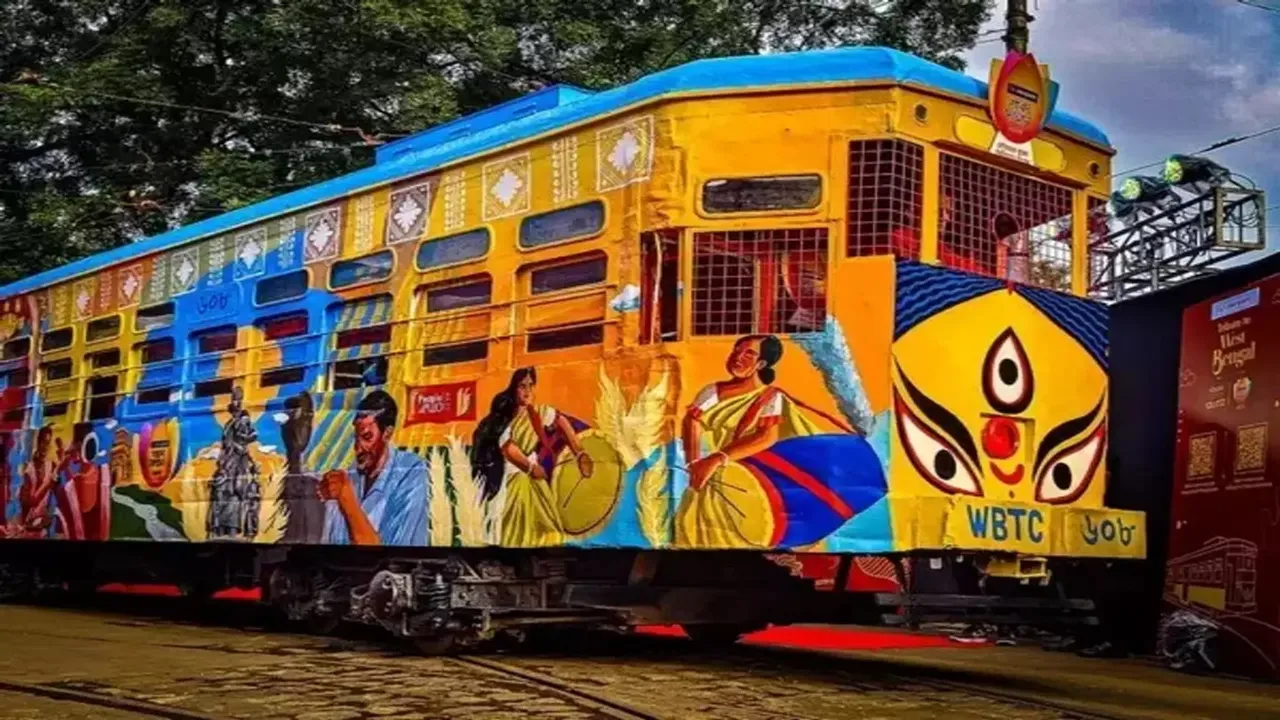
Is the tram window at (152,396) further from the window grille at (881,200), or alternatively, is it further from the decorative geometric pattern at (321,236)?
the window grille at (881,200)

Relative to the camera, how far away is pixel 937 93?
27.7ft

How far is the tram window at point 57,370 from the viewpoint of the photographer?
1417cm

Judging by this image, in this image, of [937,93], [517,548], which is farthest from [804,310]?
[517,548]

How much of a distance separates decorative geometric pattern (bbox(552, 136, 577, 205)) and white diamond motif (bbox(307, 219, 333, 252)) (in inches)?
93.2

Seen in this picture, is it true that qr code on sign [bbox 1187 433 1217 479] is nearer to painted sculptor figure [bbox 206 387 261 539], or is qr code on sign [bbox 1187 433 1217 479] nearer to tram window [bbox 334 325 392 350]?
tram window [bbox 334 325 392 350]

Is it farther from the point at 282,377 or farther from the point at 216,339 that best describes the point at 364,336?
the point at 216,339

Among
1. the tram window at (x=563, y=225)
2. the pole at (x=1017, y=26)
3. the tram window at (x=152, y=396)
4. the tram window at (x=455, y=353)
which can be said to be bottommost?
the tram window at (x=152, y=396)

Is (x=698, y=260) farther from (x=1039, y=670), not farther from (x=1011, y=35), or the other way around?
(x=1011, y=35)

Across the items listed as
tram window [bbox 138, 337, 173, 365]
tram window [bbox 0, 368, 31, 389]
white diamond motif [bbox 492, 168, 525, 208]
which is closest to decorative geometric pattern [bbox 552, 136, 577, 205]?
white diamond motif [bbox 492, 168, 525, 208]

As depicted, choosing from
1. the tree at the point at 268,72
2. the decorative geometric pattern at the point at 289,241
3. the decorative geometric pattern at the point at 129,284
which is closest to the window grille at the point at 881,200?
the decorative geometric pattern at the point at 289,241

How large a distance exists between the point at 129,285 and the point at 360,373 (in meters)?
3.81

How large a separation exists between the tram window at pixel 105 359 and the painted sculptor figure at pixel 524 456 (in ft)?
17.1

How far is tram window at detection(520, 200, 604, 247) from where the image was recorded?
899cm

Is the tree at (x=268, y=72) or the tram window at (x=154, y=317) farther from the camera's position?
the tree at (x=268, y=72)
